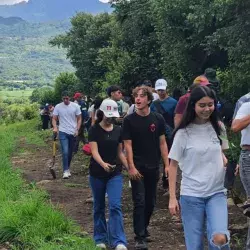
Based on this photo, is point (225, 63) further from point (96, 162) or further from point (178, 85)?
point (96, 162)

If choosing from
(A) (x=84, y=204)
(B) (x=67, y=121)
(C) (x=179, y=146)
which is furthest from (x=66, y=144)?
(C) (x=179, y=146)

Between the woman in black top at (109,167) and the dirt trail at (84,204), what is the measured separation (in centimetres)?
36

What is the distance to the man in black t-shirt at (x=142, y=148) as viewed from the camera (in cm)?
629

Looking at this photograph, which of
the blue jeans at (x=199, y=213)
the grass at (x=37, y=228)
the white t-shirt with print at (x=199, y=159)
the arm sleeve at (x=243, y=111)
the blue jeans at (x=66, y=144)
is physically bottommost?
the grass at (x=37, y=228)

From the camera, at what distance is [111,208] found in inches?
247

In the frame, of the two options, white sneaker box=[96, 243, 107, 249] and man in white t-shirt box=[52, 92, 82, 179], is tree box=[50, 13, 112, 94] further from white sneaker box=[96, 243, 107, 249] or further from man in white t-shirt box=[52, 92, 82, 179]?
white sneaker box=[96, 243, 107, 249]

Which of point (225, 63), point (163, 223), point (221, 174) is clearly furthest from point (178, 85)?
point (221, 174)

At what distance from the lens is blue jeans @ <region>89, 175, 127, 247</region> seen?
6.25 m

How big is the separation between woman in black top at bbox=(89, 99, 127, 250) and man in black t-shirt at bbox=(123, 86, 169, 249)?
0.44ft

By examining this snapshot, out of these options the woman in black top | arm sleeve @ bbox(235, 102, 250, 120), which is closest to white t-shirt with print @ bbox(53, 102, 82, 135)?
the woman in black top

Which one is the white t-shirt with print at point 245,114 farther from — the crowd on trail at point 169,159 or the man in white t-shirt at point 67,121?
the man in white t-shirt at point 67,121

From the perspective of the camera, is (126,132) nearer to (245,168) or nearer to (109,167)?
(109,167)

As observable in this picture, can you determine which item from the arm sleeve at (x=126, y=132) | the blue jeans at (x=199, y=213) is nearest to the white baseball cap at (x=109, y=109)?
the arm sleeve at (x=126, y=132)

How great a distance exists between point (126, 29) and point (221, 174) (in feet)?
68.3
